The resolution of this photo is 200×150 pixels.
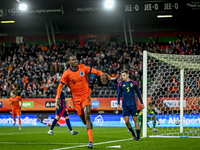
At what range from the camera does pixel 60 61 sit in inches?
1062

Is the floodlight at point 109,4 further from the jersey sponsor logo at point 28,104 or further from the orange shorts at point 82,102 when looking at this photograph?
the orange shorts at point 82,102

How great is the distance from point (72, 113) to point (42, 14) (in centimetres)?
1005

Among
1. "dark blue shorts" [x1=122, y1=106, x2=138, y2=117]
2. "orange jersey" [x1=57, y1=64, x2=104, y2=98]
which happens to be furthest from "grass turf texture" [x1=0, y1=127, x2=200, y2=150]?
"orange jersey" [x1=57, y1=64, x2=104, y2=98]

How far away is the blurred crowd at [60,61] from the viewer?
2352cm

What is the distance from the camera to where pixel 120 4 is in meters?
24.5

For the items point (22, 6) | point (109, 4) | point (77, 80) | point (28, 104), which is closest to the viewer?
point (77, 80)

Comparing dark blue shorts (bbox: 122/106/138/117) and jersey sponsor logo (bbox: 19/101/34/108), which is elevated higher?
dark blue shorts (bbox: 122/106/138/117)

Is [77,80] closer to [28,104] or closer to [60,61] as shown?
[28,104]

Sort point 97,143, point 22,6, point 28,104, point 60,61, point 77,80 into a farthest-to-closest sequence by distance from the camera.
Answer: point 60,61
point 22,6
point 28,104
point 97,143
point 77,80

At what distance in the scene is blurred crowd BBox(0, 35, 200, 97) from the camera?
926 inches

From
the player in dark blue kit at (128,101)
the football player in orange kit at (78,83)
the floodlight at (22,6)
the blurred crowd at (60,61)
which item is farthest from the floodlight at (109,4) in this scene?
the football player in orange kit at (78,83)

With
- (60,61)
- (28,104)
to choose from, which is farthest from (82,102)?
(60,61)

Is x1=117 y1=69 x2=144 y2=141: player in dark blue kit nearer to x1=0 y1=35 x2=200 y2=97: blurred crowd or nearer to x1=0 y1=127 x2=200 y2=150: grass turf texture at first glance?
x1=0 y1=127 x2=200 y2=150: grass turf texture

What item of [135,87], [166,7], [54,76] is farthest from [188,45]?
[135,87]
